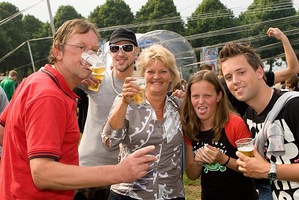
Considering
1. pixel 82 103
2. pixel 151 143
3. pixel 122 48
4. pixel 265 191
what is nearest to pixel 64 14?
pixel 82 103

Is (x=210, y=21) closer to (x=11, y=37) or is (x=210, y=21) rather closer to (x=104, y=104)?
(x=11, y=37)

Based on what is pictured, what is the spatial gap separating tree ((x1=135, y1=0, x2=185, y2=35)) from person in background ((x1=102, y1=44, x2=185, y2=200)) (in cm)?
5871

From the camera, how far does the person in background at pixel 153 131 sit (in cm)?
312

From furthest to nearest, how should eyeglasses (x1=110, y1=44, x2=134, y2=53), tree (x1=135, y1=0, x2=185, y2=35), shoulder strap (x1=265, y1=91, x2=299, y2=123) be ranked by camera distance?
tree (x1=135, y1=0, x2=185, y2=35), eyeglasses (x1=110, y1=44, x2=134, y2=53), shoulder strap (x1=265, y1=91, x2=299, y2=123)

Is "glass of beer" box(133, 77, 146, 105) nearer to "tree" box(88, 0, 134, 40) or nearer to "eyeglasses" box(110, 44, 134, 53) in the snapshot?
"eyeglasses" box(110, 44, 134, 53)

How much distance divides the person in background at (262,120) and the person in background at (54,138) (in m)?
0.98

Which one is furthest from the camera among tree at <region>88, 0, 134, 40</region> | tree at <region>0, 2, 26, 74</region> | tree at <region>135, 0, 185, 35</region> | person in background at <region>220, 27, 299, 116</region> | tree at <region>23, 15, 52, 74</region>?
tree at <region>23, 15, 52, 74</region>

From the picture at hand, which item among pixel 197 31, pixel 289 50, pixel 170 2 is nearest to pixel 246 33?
pixel 197 31

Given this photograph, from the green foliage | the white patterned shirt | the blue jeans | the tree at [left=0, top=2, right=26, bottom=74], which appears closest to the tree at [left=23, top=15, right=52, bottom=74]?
the green foliage

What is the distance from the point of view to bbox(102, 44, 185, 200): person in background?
3115 mm

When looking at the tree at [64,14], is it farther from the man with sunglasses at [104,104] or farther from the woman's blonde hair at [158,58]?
the woman's blonde hair at [158,58]

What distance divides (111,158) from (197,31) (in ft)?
201

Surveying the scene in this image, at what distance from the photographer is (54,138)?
202 cm

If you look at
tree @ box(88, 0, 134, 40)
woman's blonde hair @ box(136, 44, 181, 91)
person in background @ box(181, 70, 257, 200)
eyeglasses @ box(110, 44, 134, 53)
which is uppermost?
tree @ box(88, 0, 134, 40)
